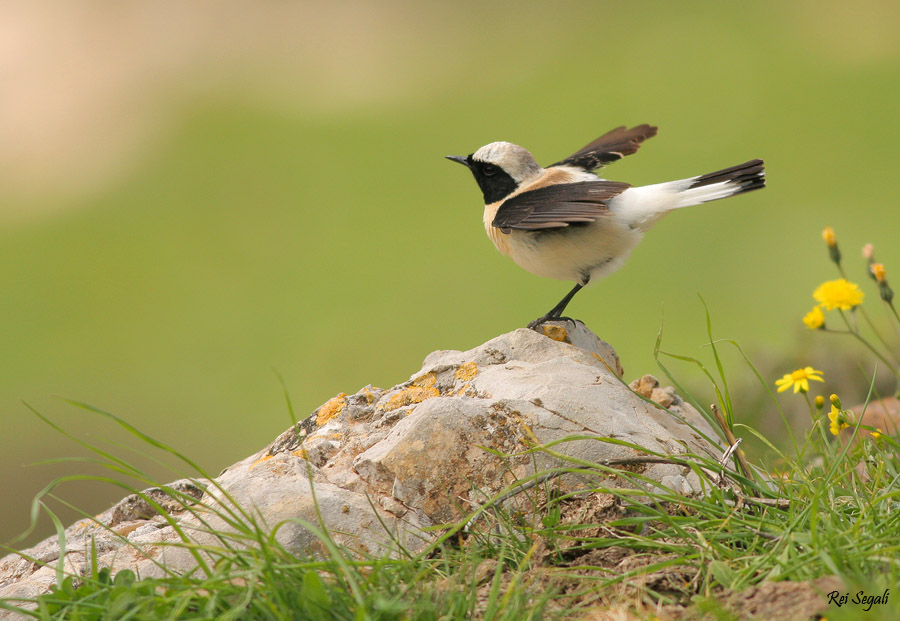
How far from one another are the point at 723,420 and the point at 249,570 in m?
2.10

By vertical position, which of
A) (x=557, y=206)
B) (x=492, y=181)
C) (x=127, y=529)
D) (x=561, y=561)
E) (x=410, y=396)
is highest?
(x=492, y=181)

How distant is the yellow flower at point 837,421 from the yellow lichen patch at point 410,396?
6.22 ft

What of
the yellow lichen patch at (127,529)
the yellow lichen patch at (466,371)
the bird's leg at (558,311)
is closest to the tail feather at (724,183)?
the bird's leg at (558,311)

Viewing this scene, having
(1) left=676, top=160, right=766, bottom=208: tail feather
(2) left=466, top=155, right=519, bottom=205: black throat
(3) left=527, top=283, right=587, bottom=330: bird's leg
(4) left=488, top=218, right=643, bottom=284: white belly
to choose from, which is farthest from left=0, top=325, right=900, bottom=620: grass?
(2) left=466, top=155, right=519, bottom=205: black throat

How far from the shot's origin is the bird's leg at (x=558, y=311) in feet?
16.0

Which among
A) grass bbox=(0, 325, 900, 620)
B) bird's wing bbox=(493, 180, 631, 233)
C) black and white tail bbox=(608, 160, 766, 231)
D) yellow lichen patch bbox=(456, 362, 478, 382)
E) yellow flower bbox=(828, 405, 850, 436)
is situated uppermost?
bird's wing bbox=(493, 180, 631, 233)

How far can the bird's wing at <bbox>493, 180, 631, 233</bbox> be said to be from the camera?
16.0 feet

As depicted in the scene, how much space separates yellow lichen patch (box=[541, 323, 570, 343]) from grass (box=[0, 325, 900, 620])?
1.22 m

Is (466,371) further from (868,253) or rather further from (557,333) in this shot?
(868,253)

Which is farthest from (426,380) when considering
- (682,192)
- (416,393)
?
(682,192)

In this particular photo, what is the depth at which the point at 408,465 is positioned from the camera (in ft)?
10.9

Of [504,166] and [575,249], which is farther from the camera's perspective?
[504,166]

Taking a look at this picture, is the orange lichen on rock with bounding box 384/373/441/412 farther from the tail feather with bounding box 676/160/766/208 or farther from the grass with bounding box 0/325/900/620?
the tail feather with bounding box 676/160/766/208

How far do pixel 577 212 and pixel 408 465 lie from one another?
2210 mm
